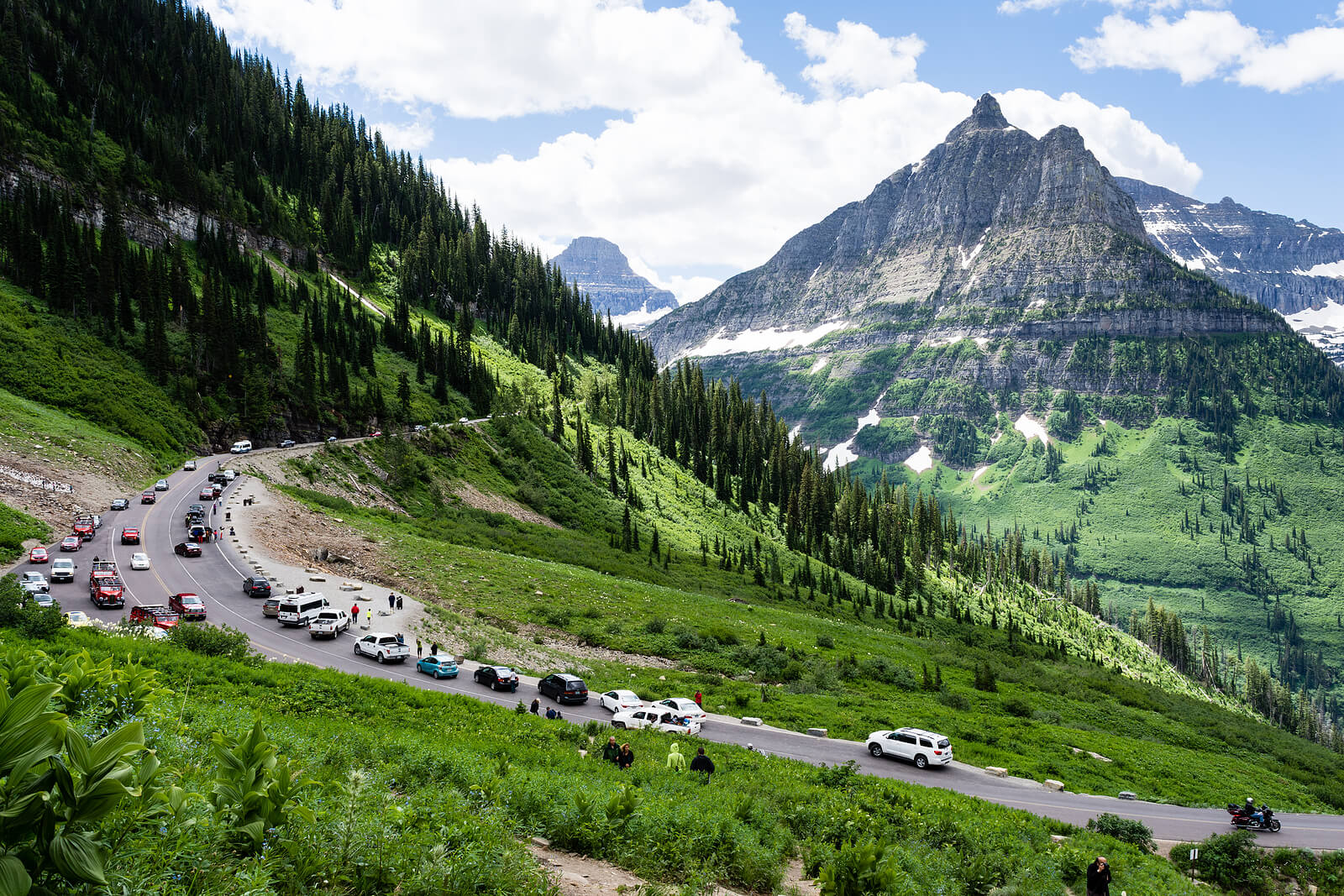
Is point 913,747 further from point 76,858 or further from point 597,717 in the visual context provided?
point 76,858

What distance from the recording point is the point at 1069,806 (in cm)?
2773

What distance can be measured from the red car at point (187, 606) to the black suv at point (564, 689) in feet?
57.9

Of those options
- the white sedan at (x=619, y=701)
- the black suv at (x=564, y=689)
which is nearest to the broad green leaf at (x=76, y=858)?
the white sedan at (x=619, y=701)

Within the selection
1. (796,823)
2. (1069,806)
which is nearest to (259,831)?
(796,823)

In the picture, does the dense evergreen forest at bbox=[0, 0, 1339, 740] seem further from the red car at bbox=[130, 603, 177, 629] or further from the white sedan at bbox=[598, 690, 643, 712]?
the white sedan at bbox=[598, 690, 643, 712]

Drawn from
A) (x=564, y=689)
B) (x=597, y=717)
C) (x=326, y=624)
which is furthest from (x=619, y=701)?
(x=326, y=624)

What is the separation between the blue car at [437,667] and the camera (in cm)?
3253

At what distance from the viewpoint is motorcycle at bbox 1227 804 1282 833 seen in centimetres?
2934

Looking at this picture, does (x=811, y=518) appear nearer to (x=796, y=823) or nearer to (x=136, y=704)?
(x=796, y=823)

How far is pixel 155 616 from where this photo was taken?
31359mm

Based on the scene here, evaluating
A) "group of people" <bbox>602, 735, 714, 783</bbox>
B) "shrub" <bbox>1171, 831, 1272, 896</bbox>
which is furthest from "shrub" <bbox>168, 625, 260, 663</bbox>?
"shrub" <bbox>1171, 831, 1272, 896</bbox>

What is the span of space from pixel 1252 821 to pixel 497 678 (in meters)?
35.2

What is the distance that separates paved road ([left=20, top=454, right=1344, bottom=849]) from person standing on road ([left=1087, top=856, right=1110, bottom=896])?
1123 centimetres

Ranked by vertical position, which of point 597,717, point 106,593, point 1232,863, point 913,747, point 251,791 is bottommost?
point 597,717
